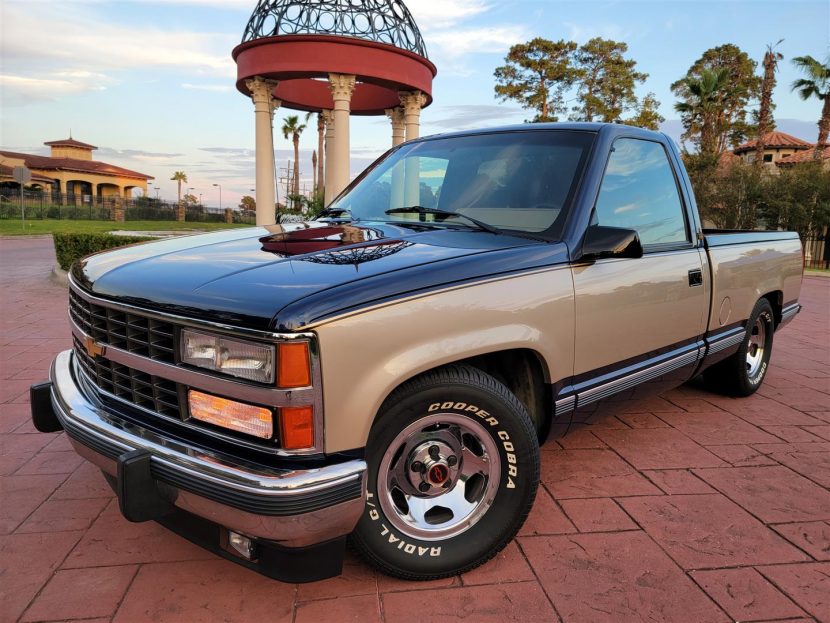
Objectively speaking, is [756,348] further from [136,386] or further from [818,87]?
[818,87]

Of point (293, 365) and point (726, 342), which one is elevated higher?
point (293, 365)

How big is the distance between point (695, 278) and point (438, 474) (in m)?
2.08

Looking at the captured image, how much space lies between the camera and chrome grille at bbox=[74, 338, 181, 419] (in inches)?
80.4

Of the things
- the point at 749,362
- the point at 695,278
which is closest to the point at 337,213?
the point at 695,278

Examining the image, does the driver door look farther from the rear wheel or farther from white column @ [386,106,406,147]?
white column @ [386,106,406,147]

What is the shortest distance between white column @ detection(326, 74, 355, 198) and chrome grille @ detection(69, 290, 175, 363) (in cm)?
1447

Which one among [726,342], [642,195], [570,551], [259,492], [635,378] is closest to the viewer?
[259,492]

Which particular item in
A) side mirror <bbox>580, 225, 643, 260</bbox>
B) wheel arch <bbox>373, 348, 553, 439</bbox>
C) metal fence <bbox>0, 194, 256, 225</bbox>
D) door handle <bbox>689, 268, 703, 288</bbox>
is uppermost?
metal fence <bbox>0, 194, 256, 225</bbox>

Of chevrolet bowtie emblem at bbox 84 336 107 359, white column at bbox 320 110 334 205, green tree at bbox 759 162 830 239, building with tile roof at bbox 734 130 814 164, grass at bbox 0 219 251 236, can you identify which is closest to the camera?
chevrolet bowtie emblem at bbox 84 336 107 359

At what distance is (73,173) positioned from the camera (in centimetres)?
6069

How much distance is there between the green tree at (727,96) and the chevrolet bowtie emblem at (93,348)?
4302cm

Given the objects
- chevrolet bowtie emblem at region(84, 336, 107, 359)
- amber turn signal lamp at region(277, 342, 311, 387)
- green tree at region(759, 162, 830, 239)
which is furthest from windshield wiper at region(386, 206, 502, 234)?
green tree at region(759, 162, 830, 239)

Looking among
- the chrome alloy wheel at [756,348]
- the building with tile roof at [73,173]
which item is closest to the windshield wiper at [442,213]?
the chrome alloy wheel at [756,348]

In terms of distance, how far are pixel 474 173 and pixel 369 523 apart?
1.95 meters
